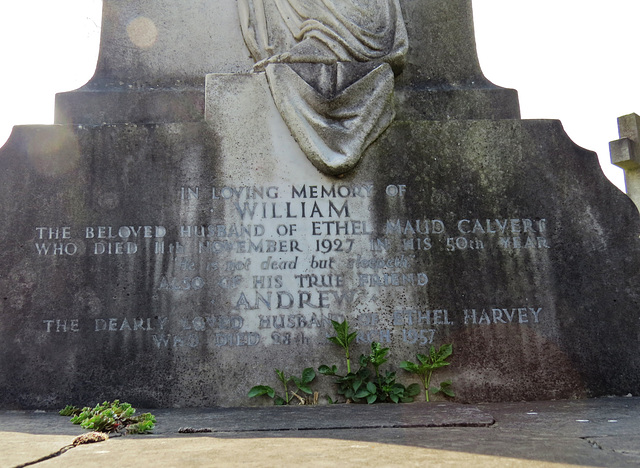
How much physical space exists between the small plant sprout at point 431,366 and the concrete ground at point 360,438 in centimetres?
52

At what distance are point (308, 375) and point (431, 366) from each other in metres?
0.81

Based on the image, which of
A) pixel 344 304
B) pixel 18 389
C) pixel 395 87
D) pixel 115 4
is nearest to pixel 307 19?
pixel 395 87

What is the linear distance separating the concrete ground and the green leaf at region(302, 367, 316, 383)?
459 millimetres

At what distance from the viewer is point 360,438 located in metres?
2.50

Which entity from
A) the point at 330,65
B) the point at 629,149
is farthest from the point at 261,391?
the point at 629,149

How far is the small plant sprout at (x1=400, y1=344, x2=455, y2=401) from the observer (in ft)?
13.9

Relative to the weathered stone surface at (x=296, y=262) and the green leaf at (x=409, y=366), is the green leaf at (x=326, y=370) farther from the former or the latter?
the green leaf at (x=409, y=366)

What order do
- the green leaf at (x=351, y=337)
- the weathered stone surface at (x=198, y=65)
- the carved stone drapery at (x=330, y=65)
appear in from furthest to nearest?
the weathered stone surface at (x=198, y=65), the carved stone drapery at (x=330, y=65), the green leaf at (x=351, y=337)

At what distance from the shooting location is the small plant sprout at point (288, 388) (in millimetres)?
4164

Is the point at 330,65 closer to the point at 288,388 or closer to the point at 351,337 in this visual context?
the point at 351,337

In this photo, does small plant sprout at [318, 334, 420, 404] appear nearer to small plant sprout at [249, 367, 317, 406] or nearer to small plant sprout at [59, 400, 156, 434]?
small plant sprout at [249, 367, 317, 406]

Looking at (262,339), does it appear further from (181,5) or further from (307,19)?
(181,5)

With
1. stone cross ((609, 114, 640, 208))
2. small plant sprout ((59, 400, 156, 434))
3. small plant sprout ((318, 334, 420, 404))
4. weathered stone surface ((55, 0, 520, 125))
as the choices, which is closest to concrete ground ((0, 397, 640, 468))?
small plant sprout ((59, 400, 156, 434))

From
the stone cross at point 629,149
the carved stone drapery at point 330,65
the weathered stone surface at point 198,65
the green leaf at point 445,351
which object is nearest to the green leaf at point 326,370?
the green leaf at point 445,351
